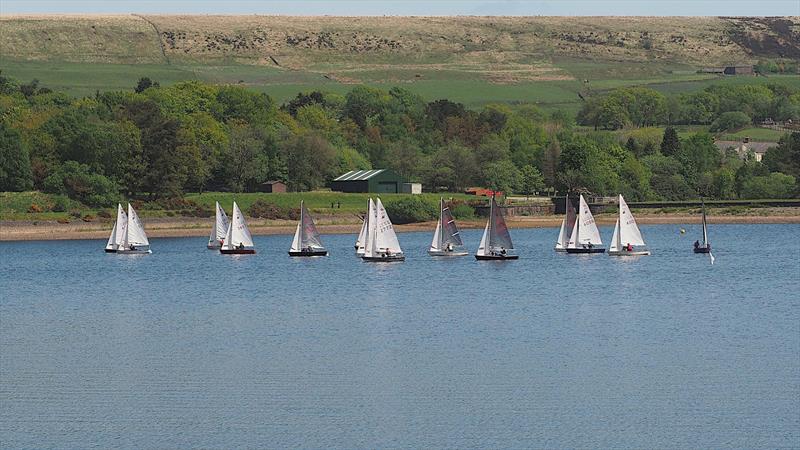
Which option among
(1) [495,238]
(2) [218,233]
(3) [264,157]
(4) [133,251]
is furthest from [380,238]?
(3) [264,157]

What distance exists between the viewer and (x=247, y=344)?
218 feet

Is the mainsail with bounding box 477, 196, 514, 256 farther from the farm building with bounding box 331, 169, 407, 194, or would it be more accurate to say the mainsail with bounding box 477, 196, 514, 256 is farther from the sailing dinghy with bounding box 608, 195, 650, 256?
the farm building with bounding box 331, 169, 407, 194

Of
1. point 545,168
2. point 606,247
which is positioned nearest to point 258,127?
point 545,168

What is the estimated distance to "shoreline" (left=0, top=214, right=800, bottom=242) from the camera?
468 ft

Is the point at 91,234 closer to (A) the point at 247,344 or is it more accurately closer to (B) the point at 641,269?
(B) the point at 641,269

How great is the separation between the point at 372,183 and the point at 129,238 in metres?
46.5

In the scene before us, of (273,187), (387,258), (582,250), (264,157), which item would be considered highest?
(264,157)

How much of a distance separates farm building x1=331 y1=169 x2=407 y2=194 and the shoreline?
13247 millimetres

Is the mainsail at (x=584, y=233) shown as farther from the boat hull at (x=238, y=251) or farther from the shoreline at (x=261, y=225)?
the shoreline at (x=261, y=225)

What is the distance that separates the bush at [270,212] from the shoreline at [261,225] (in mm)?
1001

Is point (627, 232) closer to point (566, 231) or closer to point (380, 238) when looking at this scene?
point (566, 231)

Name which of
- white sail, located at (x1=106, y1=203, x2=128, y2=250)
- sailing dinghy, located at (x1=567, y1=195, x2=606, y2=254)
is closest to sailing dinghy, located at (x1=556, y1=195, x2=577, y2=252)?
sailing dinghy, located at (x1=567, y1=195, x2=606, y2=254)

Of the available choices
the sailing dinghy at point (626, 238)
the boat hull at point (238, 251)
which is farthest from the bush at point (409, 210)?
the sailing dinghy at point (626, 238)

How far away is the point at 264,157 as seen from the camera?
168625mm
